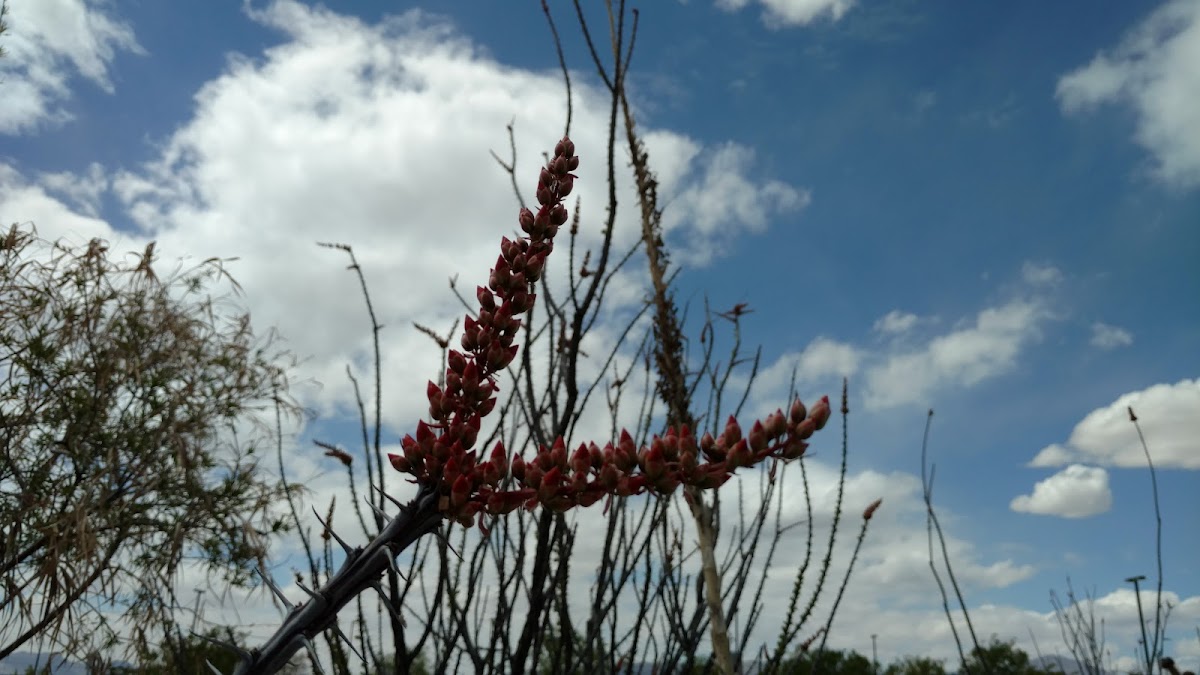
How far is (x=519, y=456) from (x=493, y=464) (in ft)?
0.18

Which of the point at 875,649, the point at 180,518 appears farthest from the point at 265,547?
the point at 875,649

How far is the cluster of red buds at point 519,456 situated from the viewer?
890mm

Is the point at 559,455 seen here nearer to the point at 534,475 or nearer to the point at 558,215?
the point at 534,475

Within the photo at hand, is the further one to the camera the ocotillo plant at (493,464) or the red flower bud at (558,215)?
the red flower bud at (558,215)

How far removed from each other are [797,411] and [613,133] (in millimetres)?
1213

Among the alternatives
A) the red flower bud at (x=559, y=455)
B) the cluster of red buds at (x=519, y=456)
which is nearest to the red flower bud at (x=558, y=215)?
the cluster of red buds at (x=519, y=456)

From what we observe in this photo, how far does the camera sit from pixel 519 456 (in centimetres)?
98

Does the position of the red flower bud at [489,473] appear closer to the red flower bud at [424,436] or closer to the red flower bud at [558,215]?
the red flower bud at [424,436]

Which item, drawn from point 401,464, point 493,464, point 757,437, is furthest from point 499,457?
point 757,437

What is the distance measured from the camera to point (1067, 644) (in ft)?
14.4

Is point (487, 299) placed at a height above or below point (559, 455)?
above

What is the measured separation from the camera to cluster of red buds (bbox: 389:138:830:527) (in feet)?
2.92

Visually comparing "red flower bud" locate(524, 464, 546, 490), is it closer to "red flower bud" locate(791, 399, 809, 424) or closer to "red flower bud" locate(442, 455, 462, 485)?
"red flower bud" locate(442, 455, 462, 485)

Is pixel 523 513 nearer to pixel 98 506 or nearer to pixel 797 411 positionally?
pixel 797 411
